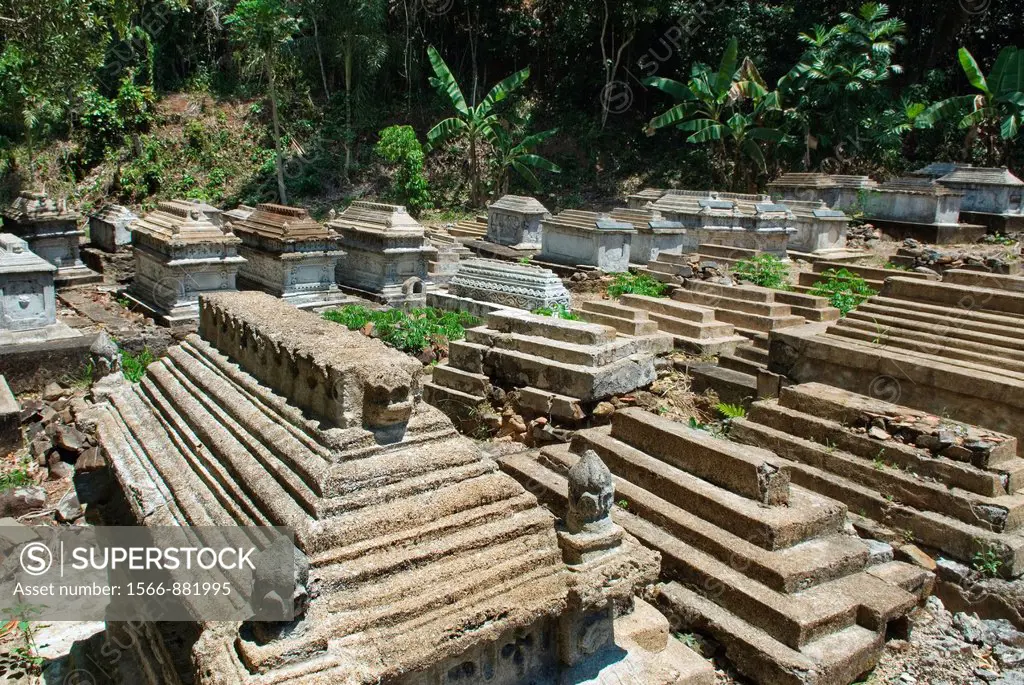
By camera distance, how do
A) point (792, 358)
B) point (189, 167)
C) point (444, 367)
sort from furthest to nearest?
point (189, 167) → point (444, 367) → point (792, 358)

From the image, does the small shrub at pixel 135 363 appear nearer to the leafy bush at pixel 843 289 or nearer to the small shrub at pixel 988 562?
the small shrub at pixel 988 562

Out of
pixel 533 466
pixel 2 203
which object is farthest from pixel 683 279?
pixel 2 203

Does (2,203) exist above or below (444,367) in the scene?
above

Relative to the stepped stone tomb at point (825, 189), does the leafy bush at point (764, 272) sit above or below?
below

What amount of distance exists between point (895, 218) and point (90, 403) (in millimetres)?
15722

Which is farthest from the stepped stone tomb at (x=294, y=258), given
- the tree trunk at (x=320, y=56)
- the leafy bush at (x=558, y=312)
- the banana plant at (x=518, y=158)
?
the tree trunk at (x=320, y=56)

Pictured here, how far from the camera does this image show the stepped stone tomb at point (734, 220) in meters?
14.5

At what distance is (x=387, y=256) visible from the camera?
495 inches

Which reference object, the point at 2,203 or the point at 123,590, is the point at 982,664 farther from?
the point at 2,203

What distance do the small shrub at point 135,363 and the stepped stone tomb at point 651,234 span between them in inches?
338

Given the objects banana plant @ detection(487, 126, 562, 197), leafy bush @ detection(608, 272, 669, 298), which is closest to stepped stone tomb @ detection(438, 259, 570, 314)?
leafy bush @ detection(608, 272, 669, 298)

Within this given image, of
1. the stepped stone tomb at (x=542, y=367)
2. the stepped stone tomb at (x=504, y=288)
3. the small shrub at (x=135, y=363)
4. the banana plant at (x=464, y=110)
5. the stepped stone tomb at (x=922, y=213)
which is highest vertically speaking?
the banana plant at (x=464, y=110)

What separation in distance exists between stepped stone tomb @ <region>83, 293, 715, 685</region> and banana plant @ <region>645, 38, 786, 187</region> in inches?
Answer: 710

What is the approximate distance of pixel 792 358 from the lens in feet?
26.1
